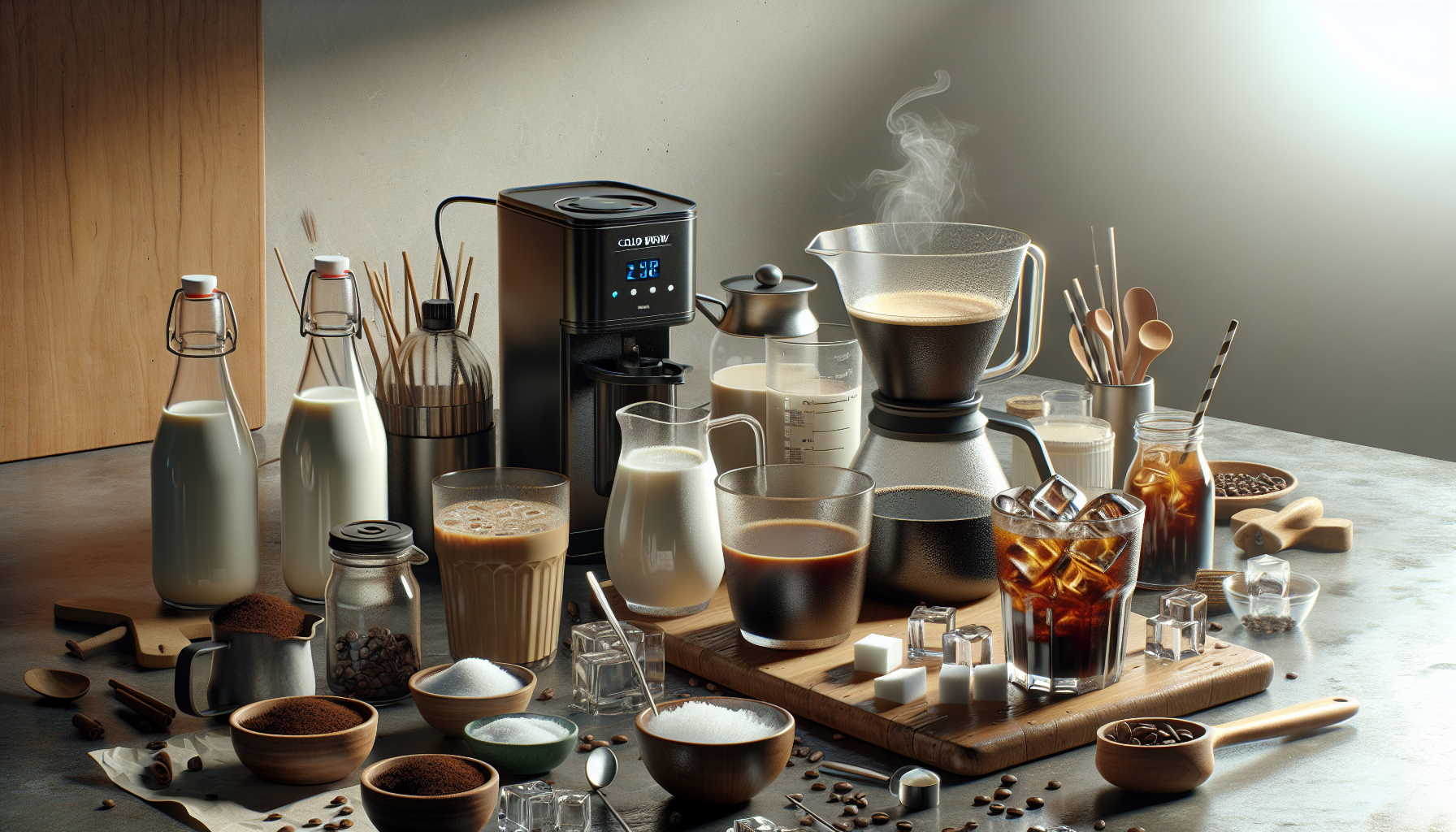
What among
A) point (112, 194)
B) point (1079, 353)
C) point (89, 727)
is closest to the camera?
point (89, 727)

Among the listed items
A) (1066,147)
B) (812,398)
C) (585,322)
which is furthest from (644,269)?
(1066,147)

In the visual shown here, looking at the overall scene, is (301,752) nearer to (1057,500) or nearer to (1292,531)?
(1057,500)

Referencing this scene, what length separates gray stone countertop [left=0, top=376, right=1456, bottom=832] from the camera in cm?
108

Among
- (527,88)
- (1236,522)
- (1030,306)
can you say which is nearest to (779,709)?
(1030,306)

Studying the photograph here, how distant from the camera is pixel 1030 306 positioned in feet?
4.86

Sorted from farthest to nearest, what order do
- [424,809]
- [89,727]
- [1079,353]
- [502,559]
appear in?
[1079,353], [502,559], [89,727], [424,809]

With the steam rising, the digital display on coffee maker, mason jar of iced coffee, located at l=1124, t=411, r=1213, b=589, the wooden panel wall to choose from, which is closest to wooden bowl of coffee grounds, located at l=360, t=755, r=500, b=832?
the digital display on coffee maker

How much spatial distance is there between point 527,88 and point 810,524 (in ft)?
5.69

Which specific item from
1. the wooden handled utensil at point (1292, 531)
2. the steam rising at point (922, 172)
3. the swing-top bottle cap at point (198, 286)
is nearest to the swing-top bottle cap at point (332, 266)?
the swing-top bottle cap at point (198, 286)

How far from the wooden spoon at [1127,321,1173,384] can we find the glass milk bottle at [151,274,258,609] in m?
1.04

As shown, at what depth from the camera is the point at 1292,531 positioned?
1744 mm

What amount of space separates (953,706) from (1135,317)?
0.75 metres

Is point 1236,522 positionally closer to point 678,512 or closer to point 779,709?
point 678,512

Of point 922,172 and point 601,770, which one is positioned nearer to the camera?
point 601,770
